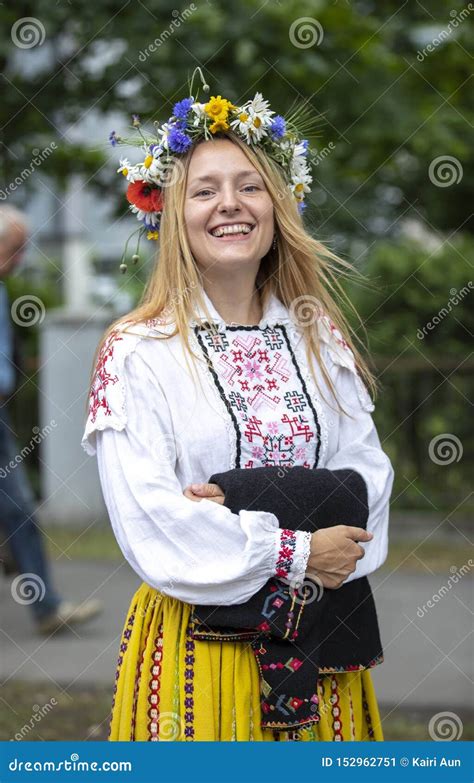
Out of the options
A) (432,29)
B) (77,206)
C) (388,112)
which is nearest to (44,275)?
(77,206)

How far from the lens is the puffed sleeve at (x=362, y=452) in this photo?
9.70 ft

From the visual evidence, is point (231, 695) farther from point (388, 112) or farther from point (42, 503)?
point (42, 503)

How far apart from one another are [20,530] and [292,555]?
12.1 ft

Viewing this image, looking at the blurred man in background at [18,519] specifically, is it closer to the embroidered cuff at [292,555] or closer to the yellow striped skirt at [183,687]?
the yellow striped skirt at [183,687]

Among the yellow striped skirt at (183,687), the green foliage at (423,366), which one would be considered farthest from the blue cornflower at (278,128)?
the green foliage at (423,366)

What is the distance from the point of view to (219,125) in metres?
2.97

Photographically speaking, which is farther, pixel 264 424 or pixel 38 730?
pixel 38 730

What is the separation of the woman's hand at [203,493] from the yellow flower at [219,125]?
3.00 ft

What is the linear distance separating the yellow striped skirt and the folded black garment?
38 millimetres

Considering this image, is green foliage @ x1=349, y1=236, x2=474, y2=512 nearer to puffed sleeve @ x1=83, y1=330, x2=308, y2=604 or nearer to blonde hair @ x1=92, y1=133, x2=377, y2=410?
blonde hair @ x1=92, y1=133, x2=377, y2=410

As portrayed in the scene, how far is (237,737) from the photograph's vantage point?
8.99ft

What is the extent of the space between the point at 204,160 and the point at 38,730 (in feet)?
9.08

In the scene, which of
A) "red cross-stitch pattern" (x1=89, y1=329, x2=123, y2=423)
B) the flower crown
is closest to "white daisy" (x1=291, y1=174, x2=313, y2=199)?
the flower crown

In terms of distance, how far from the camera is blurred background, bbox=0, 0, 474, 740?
5785 mm
